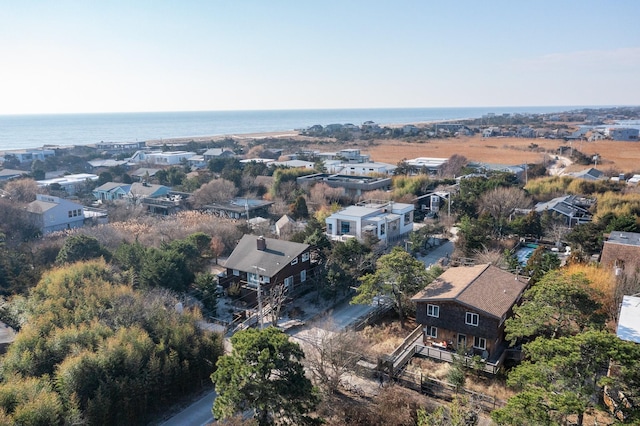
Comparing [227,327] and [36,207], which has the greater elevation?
[36,207]

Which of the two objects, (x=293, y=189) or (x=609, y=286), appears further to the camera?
(x=293, y=189)

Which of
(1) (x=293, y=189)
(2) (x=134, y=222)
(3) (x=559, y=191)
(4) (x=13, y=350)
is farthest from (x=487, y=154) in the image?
(4) (x=13, y=350)

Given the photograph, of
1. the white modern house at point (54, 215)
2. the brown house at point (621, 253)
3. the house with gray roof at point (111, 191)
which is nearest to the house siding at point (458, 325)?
the brown house at point (621, 253)

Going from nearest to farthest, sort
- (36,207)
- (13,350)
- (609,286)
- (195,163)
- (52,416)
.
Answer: (52,416), (13,350), (609,286), (36,207), (195,163)

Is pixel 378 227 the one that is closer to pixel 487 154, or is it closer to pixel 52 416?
pixel 52 416

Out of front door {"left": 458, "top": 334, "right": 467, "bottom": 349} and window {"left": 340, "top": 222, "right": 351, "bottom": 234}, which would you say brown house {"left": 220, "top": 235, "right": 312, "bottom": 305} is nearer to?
window {"left": 340, "top": 222, "right": 351, "bottom": 234}

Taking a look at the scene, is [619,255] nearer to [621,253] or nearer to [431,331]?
[621,253]

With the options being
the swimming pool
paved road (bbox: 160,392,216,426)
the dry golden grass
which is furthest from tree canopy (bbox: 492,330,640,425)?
the dry golden grass
